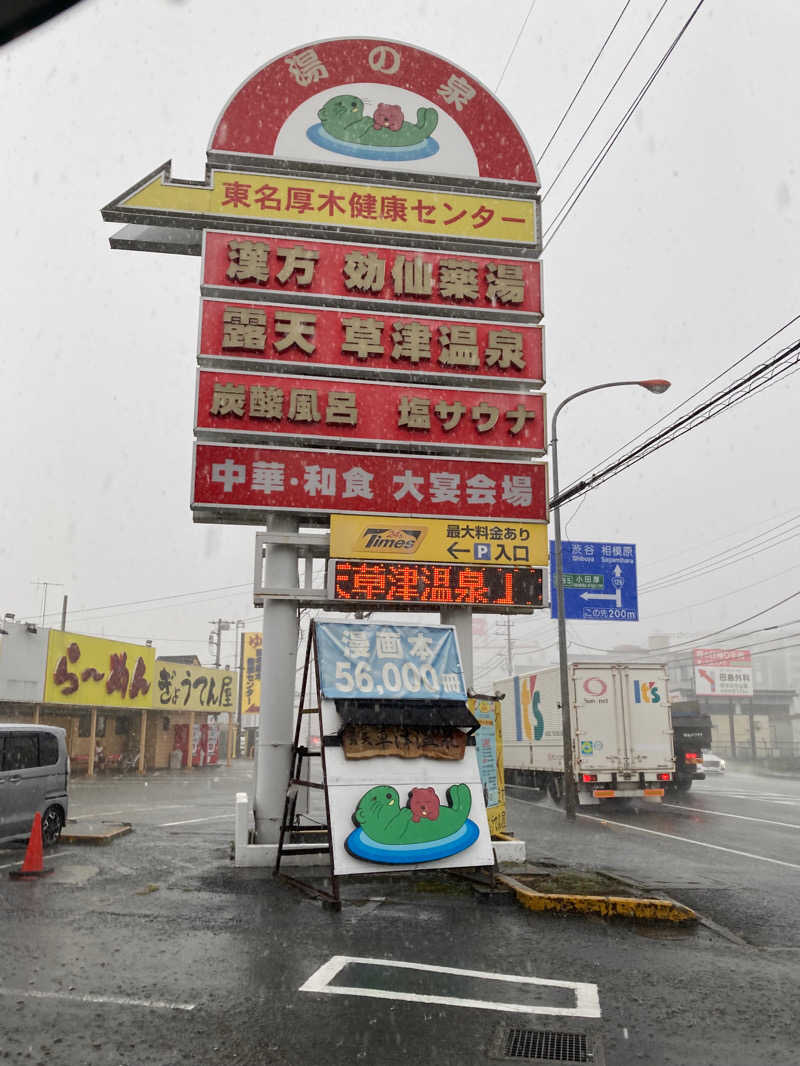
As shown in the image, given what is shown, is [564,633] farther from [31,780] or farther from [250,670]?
[250,670]

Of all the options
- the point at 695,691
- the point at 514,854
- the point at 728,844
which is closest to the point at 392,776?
the point at 514,854

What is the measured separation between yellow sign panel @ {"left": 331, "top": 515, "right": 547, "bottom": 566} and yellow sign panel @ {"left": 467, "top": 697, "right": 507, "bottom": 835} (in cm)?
219

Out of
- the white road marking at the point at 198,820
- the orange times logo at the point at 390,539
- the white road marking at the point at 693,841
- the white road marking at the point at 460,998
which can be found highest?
the orange times logo at the point at 390,539

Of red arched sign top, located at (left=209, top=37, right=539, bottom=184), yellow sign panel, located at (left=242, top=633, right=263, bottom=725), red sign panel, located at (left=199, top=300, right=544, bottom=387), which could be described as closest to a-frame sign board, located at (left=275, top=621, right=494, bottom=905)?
red sign panel, located at (left=199, top=300, right=544, bottom=387)

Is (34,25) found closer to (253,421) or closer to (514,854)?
(253,421)

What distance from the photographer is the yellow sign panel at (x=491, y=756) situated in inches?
502

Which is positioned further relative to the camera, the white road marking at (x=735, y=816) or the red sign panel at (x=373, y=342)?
the white road marking at (x=735, y=816)

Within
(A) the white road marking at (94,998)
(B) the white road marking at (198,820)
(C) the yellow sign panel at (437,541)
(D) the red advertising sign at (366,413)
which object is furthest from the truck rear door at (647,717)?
(A) the white road marking at (94,998)

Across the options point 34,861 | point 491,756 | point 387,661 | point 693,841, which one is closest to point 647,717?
point 693,841

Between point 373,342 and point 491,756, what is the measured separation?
21.7 feet

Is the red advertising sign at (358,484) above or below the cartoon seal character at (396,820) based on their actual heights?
above

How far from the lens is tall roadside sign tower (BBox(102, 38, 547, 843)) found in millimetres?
12156

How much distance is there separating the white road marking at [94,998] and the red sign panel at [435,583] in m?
6.33

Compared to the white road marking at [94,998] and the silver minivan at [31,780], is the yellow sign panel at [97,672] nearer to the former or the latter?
the silver minivan at [31,780]
